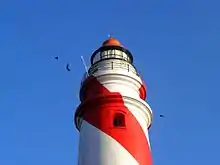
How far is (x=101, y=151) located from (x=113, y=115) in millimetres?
1182

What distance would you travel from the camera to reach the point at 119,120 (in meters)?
14.7

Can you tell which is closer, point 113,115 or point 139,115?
point 113,115

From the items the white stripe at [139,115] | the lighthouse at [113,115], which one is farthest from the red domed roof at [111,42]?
the white stripe at [139,115]

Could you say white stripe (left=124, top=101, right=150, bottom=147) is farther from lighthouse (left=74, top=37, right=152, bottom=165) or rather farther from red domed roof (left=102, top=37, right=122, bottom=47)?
red domed roof (left=102, top=37, right=122, bottom=47)

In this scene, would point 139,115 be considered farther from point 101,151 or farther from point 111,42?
point 111,42

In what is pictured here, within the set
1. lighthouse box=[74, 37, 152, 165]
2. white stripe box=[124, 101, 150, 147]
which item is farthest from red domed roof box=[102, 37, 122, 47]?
white stripe box=[124, 101, 150, 147]

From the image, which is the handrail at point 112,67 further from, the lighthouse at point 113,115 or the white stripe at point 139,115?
the white stripe at point 139,115

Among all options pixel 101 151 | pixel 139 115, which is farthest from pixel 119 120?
pixel 101 151

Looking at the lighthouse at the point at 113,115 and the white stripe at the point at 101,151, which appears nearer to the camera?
the white stripe at the point at 101,151

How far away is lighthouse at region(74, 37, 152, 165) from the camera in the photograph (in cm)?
1410

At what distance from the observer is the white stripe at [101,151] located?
1390 cm

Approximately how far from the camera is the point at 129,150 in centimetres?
1409

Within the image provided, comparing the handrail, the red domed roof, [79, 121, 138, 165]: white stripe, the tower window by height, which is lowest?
[79, 121, 138, 165]: white stripe

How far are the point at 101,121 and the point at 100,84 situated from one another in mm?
1313
